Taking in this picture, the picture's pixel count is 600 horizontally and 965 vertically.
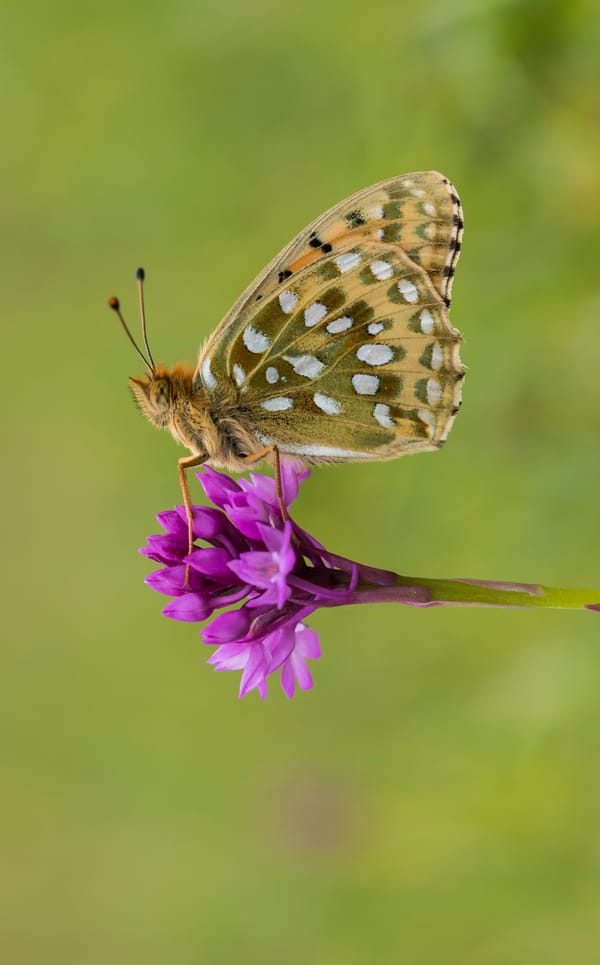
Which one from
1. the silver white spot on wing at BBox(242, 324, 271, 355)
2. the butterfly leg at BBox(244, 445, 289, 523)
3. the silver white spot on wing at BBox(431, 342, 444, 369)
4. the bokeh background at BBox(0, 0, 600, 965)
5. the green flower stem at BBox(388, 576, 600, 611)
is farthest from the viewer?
the bokeh background at BBox(0, 0, 600, 965)

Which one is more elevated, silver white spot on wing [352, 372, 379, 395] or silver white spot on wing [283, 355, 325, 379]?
silver white spot on wing [283, 355, 325, 379]

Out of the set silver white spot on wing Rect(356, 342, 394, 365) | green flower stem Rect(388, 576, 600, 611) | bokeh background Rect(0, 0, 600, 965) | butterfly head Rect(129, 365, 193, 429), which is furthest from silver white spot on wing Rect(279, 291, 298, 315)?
bokeh background Rect(0, 0, 600, 965)

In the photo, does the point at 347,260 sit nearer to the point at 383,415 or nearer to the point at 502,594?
the point at 383,415

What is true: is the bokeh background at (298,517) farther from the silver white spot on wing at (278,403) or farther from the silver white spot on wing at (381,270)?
the silver white spot on wing at (278,403)

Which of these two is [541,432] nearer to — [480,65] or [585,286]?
[585,286]

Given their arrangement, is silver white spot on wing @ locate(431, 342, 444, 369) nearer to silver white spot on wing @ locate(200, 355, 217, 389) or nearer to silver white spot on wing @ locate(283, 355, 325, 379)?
silver white spot on wing @ locate(283, 355, 325, 379)

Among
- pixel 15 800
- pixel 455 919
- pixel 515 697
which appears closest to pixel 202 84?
pixel 515 697

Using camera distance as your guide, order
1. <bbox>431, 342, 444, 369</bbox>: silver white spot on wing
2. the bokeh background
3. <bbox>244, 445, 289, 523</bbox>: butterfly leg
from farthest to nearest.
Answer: the bokeh background → <bbox>431, 342, 444, 369</bbox>: silver white spot on wing → <bbox>244, 445, 289, 523</bbox>: butterfly leg

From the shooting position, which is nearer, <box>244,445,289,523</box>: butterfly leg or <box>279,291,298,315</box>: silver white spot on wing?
<box>244,445,289,523</box>: butterfly leg
